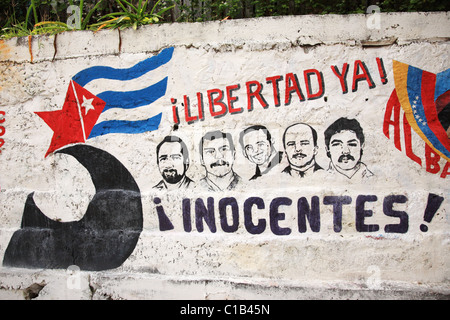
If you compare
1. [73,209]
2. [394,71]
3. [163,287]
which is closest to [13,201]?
[73,209]

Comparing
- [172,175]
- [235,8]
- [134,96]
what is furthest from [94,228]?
[235,8]

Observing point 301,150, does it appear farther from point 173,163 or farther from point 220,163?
point 173,163

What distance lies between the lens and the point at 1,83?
120 inches

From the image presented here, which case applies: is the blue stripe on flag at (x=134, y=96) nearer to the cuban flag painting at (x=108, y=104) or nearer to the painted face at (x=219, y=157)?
the cuban flag painting at (x=108, y=104)

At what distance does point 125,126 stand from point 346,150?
185cm

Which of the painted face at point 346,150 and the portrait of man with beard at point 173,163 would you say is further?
the portrait of man with beard at point 173,163

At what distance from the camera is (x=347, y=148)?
2656 millimetres

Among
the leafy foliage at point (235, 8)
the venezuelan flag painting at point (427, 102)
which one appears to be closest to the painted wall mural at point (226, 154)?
the venezuelan flag painting at point (427, 102)

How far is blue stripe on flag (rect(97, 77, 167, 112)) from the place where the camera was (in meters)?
2.83

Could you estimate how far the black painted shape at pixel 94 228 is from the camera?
2.88 meters

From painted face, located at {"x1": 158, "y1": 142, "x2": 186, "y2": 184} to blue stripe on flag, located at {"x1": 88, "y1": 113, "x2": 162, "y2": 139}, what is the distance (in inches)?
8.2

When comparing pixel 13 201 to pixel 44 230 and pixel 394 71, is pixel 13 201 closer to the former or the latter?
pixel 44 230

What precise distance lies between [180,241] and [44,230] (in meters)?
1.26

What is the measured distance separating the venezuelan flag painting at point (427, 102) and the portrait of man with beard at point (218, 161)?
1.41m
